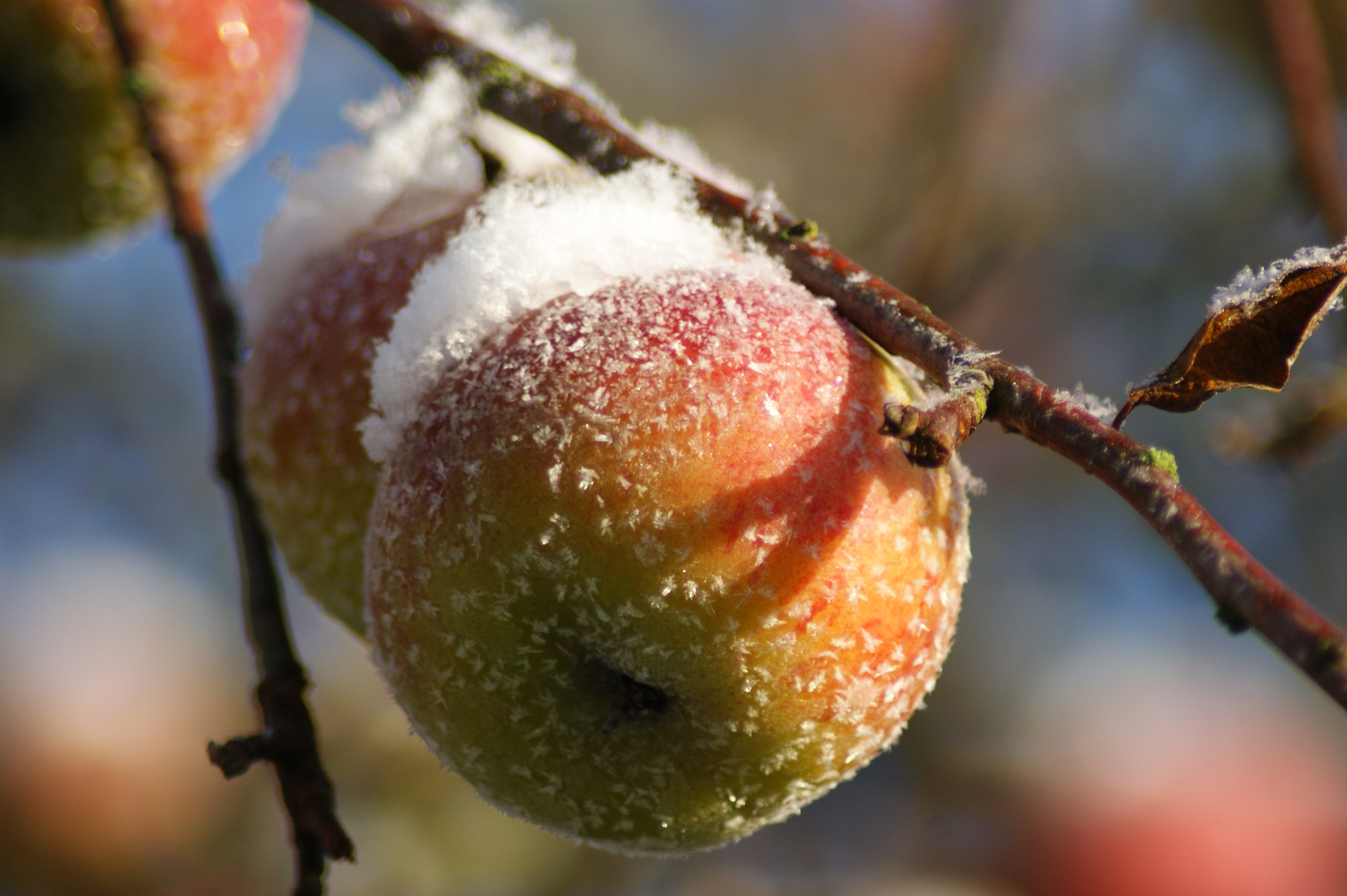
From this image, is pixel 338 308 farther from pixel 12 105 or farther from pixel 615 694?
pixel 12 105

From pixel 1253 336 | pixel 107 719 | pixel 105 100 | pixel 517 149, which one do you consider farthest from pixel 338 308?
pixel 107 719

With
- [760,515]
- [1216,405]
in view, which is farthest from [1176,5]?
[760,515]

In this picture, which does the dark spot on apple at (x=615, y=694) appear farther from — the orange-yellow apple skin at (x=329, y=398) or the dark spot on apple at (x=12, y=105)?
the dark spot on apple at (x=12, y=105)

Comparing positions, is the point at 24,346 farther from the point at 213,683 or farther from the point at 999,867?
the point at 999,867

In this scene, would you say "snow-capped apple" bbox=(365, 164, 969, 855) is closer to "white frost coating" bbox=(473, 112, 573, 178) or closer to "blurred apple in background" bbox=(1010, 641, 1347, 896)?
"white frost coating" bbox=(473, 112, 573, 178)

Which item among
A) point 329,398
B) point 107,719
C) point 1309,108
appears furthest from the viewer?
point 107,719

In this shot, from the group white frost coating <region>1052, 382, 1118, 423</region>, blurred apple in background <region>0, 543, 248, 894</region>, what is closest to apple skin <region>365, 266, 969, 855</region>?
white frost coating <region>1052, 382, 1118, 423</region>
